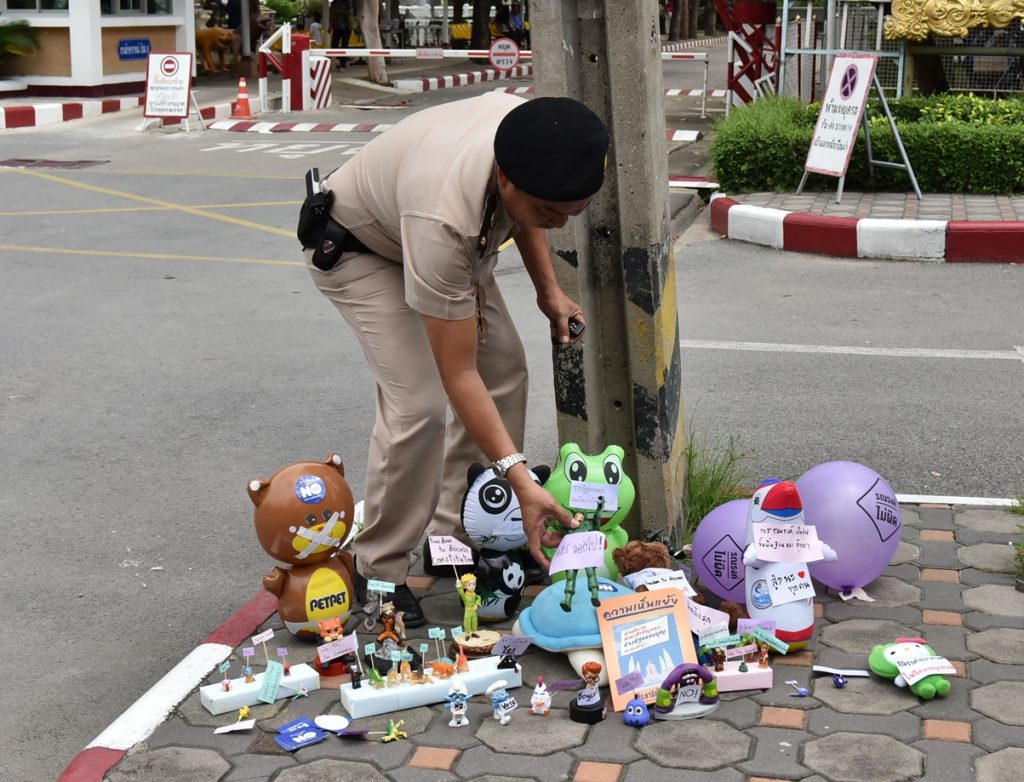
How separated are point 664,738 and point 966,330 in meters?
4.89

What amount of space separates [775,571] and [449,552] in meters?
0.95

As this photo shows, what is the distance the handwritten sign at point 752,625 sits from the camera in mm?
3539

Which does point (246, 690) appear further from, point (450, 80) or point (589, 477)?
point (450, 80)

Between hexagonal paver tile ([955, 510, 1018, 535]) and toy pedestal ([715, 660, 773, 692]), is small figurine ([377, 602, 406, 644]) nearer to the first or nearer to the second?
toy pedestal ([715, 660, 773, 692])

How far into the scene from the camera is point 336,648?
3.53m

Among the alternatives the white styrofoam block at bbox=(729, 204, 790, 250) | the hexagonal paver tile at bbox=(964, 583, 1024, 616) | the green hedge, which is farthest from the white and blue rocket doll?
the green hedge

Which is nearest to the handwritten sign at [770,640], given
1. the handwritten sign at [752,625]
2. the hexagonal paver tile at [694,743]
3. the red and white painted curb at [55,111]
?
the handwritten sign at [752,625]

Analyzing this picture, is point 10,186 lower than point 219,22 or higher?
lower

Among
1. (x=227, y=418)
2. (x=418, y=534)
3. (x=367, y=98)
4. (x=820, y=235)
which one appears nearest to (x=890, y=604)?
(x=418, y=534)

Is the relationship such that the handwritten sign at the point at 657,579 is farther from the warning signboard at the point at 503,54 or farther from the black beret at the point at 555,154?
the warning signboard at the point at 503,54

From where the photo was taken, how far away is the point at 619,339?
4203 mm

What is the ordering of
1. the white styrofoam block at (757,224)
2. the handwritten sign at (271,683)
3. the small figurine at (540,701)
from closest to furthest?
the small figurine at (540,701), the handwritten sign at (271,683), the white styrofoam block at (757,224)

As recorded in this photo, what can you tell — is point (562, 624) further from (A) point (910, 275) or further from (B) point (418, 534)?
(A) point (910, 275)

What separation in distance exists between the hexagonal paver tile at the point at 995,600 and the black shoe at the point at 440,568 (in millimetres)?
1499
